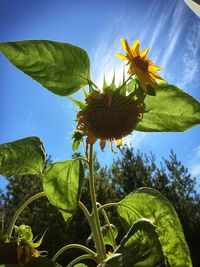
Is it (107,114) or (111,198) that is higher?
(111,198)

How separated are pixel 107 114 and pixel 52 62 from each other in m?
0.09

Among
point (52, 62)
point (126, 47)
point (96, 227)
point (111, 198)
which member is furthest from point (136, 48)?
point (111, 198)

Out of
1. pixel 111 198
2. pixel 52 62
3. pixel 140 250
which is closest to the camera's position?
pixel 140 250

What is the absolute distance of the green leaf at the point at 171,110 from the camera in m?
0.46

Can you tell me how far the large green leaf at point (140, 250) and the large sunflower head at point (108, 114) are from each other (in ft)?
0.53

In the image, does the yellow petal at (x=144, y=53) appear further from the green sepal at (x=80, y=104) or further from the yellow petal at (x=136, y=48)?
the green sepal at (x=80, y=104)

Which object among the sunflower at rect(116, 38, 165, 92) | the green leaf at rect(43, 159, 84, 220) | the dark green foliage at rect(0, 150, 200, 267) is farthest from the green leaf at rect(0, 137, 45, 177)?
the dark green foliage at rect(0, 150, 200, 267)

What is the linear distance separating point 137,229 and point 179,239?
0.48 ft

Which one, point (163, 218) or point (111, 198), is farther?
point (111, 198)

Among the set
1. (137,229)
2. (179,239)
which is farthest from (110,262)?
(179,239)

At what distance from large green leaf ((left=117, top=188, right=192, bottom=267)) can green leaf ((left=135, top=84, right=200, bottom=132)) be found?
8 cm

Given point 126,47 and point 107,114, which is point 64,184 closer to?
point 107,114

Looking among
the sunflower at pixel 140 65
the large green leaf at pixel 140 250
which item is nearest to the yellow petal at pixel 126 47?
the sunflower at pixel 140 65

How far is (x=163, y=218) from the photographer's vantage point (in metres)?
0.46
